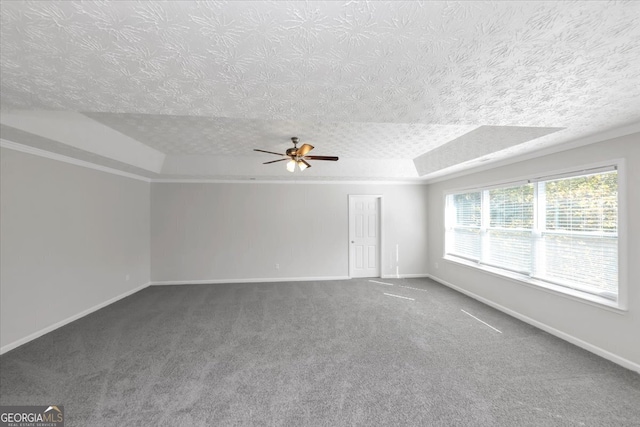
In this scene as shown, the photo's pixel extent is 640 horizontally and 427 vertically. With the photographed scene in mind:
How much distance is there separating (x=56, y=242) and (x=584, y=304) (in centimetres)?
655

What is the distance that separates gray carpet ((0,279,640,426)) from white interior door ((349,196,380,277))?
2.11 m

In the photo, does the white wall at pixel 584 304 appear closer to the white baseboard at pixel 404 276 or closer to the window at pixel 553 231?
the window at pixel 553 231

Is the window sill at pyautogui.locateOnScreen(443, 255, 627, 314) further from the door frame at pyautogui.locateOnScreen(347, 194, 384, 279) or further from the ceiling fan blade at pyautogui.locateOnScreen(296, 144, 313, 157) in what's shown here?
the ceiling fan blade at pyautogui.locateOnScreen(296, 144, 313, 157)

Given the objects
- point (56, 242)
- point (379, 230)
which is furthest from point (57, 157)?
point (379, 230)

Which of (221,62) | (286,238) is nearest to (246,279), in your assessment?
(286,238)

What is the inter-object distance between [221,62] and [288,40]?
0.43 meters

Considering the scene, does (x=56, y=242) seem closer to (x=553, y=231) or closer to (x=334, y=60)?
(x=334, y=60)

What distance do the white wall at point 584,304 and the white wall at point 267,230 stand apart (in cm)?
183

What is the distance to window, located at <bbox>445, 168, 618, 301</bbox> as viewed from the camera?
267 cm

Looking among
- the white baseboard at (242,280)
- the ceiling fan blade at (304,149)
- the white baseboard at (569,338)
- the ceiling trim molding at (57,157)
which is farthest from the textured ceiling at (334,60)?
the white baseboard at (242,280)

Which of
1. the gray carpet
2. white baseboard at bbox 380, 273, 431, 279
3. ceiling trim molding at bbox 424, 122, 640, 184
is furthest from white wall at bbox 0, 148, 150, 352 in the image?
ceiling trim molding at bbox 424, 122, 640, 184

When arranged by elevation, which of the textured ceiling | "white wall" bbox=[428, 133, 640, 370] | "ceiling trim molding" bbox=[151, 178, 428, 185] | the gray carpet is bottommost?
the gray carpet

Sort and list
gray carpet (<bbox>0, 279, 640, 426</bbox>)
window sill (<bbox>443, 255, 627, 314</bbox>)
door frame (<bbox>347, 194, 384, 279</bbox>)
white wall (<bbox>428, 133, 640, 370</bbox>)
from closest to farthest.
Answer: gray carpet (<bbox>0, 279, 640, 426</bbox>) < white wall (<bbox>428, 133, 640, 370</bbox>) < window sill (<bbox>443, 255, 627, 314</bbox>) < door frame (<bbox>347, 194, 384, 279</bbox>)

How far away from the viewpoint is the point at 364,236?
19.6 feet
